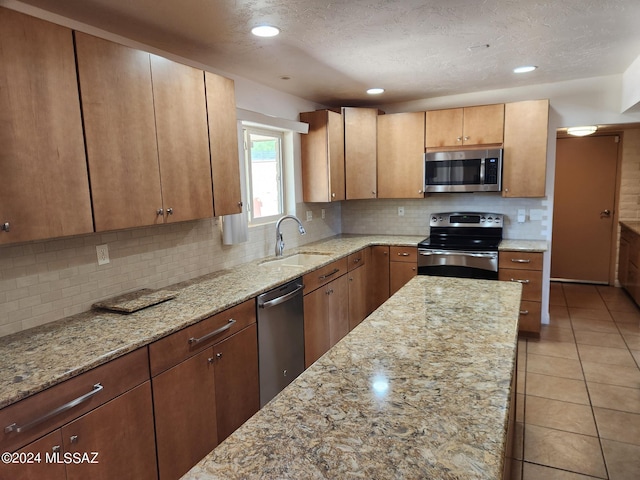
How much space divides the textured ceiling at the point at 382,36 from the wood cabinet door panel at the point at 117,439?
1.76 m

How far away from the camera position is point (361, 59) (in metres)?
2.81

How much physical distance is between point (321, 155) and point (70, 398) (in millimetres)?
3063

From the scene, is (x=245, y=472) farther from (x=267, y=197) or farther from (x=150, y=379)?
(x=267, y=197)

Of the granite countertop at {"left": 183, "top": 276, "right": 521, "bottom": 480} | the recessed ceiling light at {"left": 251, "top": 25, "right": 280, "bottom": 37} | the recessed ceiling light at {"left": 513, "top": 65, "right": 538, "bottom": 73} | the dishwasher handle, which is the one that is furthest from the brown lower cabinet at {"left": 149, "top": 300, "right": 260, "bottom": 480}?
the recessed ceiling light at {"left": 513, "top": 65, "right": 538, "bottom": 73}

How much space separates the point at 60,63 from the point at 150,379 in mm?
1349

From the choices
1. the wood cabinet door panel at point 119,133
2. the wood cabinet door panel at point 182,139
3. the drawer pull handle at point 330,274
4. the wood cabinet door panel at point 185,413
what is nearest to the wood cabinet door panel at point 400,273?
the drawer pull handle at point 330,274

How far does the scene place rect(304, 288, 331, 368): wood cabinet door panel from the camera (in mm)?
3025

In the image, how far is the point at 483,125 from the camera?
3.89 meters

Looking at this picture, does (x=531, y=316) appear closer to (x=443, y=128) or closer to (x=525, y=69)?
(x=443, y=128)

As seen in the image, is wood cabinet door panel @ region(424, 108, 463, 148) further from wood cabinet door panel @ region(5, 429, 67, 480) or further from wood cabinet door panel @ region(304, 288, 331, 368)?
wood cabinet door panel @ region(5, 429, 67, 480)

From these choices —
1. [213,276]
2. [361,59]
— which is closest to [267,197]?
[213,276]

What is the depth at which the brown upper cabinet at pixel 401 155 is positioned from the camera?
4191 mm

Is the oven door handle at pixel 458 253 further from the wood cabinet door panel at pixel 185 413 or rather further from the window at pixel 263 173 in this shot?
the wood cabinet door panel at pixel 185 413

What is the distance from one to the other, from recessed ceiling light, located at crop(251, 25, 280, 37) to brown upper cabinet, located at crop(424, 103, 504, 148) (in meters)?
2.29
